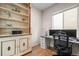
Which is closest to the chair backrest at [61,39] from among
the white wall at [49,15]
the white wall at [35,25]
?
the white wall at [49,15]

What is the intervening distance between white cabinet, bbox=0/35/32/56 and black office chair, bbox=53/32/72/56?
65 centimetres

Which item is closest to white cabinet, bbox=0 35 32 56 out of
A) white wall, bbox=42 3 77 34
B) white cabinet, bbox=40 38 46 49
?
white cabinet, bbox=40 38 46 49

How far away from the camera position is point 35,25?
6.63 ft

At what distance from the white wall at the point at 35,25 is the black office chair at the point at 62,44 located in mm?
410

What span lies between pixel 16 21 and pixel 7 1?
458 mm

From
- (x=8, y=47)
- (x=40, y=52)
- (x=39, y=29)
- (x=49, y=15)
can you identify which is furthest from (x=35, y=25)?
(x=8, y=47)

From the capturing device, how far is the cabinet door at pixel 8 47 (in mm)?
1762

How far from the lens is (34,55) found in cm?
188

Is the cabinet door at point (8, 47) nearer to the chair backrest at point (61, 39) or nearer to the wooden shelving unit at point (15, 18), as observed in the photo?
the wooden shelving unit at point (15, 18)

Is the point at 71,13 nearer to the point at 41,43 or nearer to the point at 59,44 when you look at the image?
the point at 59,44

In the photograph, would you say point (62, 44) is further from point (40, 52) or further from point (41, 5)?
point (41, 5)

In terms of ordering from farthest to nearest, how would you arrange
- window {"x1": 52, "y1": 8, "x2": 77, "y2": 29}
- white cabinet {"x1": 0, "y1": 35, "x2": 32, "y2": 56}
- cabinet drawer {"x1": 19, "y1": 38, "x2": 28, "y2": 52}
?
1. cabinet drawer {"x1": 19, "y1": 38, "x2": 28, "y2": 52}
2. window {"x1": 52, "y1": 8, "x2": 77, "y2": 29}
3. white cabinet {"x1": 0, "y1": 35, "x2": 32, "y2": 56}

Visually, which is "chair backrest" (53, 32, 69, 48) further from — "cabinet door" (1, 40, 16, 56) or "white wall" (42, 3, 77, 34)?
"cabinet door" (1, 40, 16, 56)

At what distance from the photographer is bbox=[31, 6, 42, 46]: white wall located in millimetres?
2002
